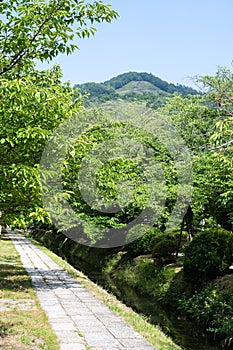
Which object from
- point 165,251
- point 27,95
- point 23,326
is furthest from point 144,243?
point 27,95

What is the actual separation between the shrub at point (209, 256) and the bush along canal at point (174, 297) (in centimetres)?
31

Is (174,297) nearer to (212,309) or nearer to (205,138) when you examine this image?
(212,309)

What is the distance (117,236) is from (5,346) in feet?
56.7

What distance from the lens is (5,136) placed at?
5.15 meters

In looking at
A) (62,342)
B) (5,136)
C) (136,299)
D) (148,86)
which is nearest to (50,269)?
(136,299)

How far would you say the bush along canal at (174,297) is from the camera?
9.94m

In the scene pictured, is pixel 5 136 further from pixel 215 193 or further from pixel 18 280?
pixel 215 193

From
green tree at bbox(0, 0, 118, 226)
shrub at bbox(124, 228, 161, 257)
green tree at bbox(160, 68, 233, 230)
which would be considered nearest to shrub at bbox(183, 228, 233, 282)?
green tree at bbox(160, 68, 233, 230)

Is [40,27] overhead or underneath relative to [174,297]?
overhead

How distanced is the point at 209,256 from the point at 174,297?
7.50 ft

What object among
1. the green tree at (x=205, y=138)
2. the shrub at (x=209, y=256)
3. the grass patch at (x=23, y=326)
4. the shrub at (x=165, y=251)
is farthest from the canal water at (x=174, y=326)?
the green tree at (x=205, y=138)

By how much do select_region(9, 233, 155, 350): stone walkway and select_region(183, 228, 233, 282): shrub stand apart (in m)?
3.62

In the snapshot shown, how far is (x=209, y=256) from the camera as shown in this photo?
12.3 meters

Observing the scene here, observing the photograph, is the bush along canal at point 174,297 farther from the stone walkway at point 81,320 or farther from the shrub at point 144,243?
the stone walkway at point 81,320
